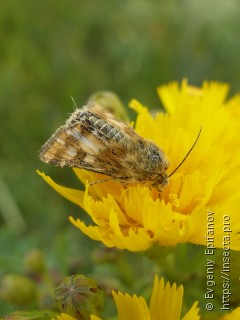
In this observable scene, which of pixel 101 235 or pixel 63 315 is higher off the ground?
pixel 101 235

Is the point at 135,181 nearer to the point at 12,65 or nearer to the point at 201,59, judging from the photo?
the point at 12,65

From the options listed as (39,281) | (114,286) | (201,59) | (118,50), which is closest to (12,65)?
(118,50)

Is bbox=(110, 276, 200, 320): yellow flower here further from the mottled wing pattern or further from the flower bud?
the mottled wing pattern

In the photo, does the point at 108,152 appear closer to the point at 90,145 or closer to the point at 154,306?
the point at 90,145

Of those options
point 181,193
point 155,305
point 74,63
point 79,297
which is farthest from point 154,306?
point 74,63

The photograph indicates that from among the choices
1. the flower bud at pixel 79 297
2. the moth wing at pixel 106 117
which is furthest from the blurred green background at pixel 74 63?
the flower bud at pixel 79 297
